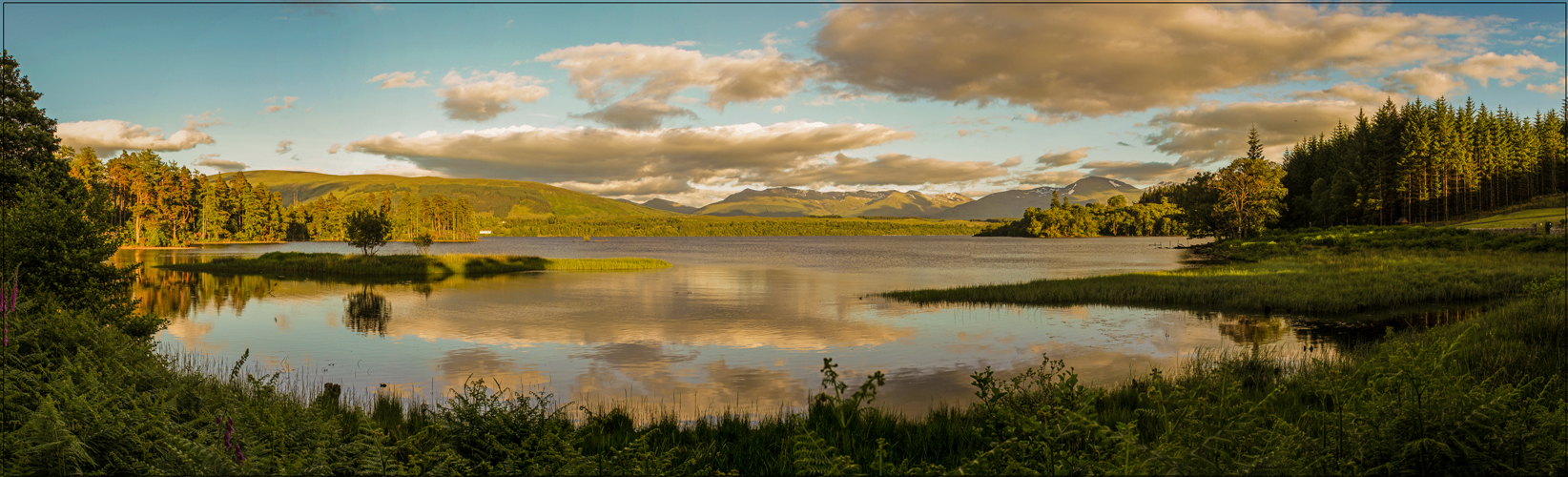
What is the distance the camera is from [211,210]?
438 feet

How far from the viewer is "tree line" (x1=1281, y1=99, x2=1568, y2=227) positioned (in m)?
86.8

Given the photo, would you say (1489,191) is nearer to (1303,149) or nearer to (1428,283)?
(1303,149)

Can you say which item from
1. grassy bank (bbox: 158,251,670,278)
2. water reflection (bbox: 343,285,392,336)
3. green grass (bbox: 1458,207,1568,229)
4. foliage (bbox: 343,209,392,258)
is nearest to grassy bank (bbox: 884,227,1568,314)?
green grass (bbox: 1458,207,1568,229)

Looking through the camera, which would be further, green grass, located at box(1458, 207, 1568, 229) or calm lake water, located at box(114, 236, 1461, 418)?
green grass, located at box(1458, 207, 1568, 229)

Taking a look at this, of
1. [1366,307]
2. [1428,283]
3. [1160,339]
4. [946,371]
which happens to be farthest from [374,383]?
[1428,283]

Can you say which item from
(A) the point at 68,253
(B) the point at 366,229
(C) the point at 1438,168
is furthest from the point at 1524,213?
(B) the point at 366,229

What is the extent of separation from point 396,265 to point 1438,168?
12212cm

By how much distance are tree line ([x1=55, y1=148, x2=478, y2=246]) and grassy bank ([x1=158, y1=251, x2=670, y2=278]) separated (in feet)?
51.0

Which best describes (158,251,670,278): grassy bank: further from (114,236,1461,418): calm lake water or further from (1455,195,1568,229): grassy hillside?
(1455,195,1568,229): grassy hillside

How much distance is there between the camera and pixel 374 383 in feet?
56.3

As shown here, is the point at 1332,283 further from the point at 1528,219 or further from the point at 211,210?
the point at 211,210

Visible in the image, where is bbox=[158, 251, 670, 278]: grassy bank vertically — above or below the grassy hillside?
below

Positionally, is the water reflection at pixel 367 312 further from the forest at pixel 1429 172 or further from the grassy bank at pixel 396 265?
the forest at pixel 1429 172

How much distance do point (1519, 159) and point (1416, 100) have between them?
1610 cm
